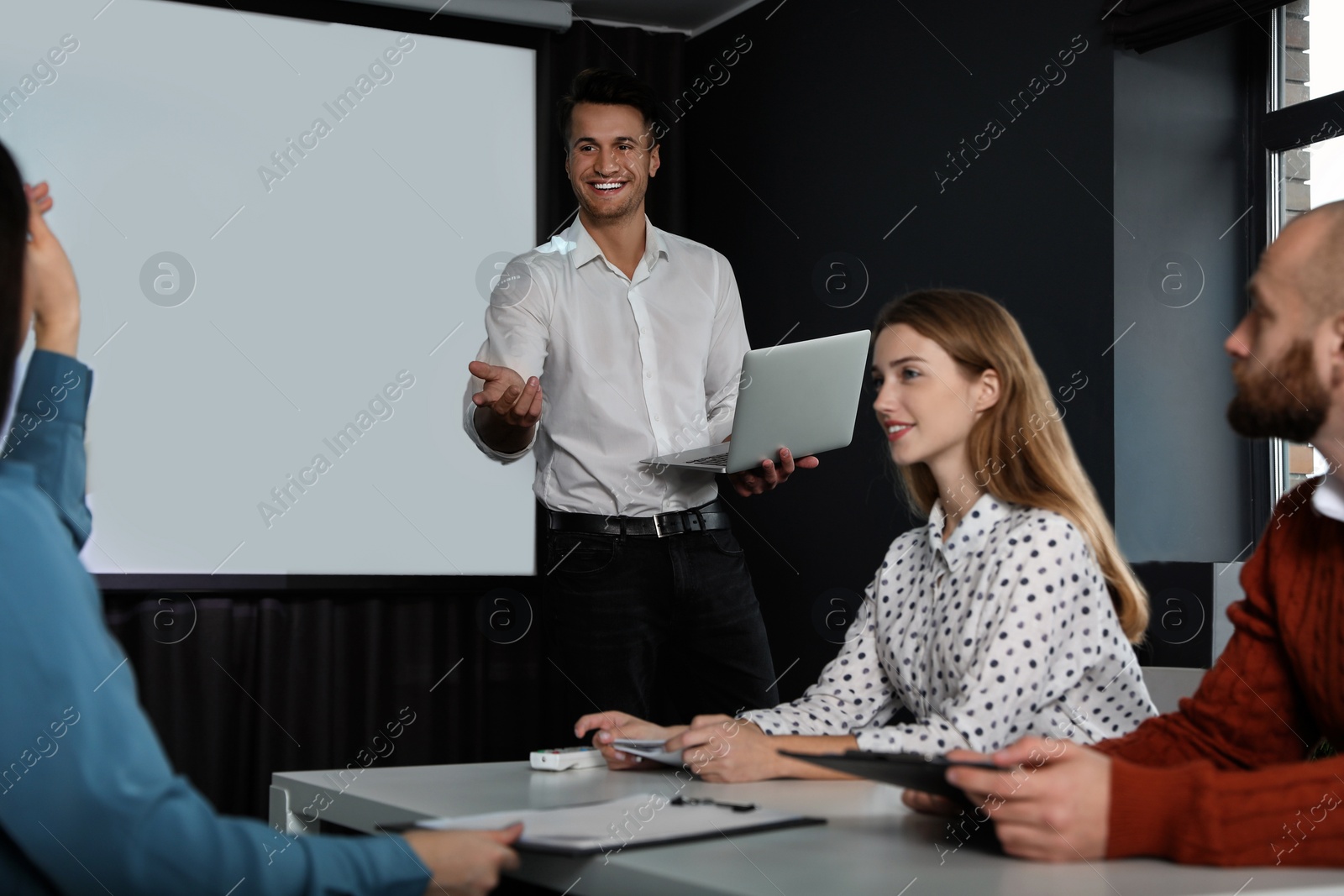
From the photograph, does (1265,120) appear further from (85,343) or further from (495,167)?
(85,343)

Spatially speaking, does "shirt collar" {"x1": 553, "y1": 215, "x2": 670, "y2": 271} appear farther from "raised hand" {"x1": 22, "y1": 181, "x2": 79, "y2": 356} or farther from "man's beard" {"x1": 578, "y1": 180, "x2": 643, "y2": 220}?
"raised hand" {"x1": 22, "y1": 181, "x2": 79, "y2": 356}

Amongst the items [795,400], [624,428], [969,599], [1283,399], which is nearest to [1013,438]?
[969,599]

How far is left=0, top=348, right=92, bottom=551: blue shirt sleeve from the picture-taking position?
100 centimetres

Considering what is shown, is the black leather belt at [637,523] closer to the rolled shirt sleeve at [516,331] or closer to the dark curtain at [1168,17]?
the rolled shirt sleeve at [516,331]

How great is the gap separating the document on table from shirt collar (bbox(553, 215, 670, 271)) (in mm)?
1798

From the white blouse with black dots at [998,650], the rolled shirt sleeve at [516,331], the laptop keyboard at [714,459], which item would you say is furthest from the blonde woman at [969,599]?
the rolled shirt sleeve at [516,331]

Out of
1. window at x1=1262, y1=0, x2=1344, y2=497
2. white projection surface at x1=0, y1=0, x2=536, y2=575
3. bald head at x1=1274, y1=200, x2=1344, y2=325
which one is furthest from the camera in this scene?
white projection surface at x1=0, y1=0, x2=536, y2=575

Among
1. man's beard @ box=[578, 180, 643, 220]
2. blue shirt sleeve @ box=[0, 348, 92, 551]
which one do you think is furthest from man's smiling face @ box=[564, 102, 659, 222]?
blue shirt sleeve @ box=[0, 348, 92, 551]

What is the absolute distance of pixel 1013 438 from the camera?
5.92 ft

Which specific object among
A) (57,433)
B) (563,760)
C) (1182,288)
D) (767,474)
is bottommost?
(563,760)

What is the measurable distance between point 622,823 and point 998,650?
575mm

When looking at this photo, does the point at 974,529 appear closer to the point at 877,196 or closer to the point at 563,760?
the point at 563,760

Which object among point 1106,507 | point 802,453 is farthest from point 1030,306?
point 802,453

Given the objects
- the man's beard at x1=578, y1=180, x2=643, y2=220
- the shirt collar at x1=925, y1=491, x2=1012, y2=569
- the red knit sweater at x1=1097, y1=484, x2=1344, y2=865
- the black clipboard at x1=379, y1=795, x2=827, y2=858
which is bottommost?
the black clipboard at x1=379, y1=795, x2=827, y2=858
